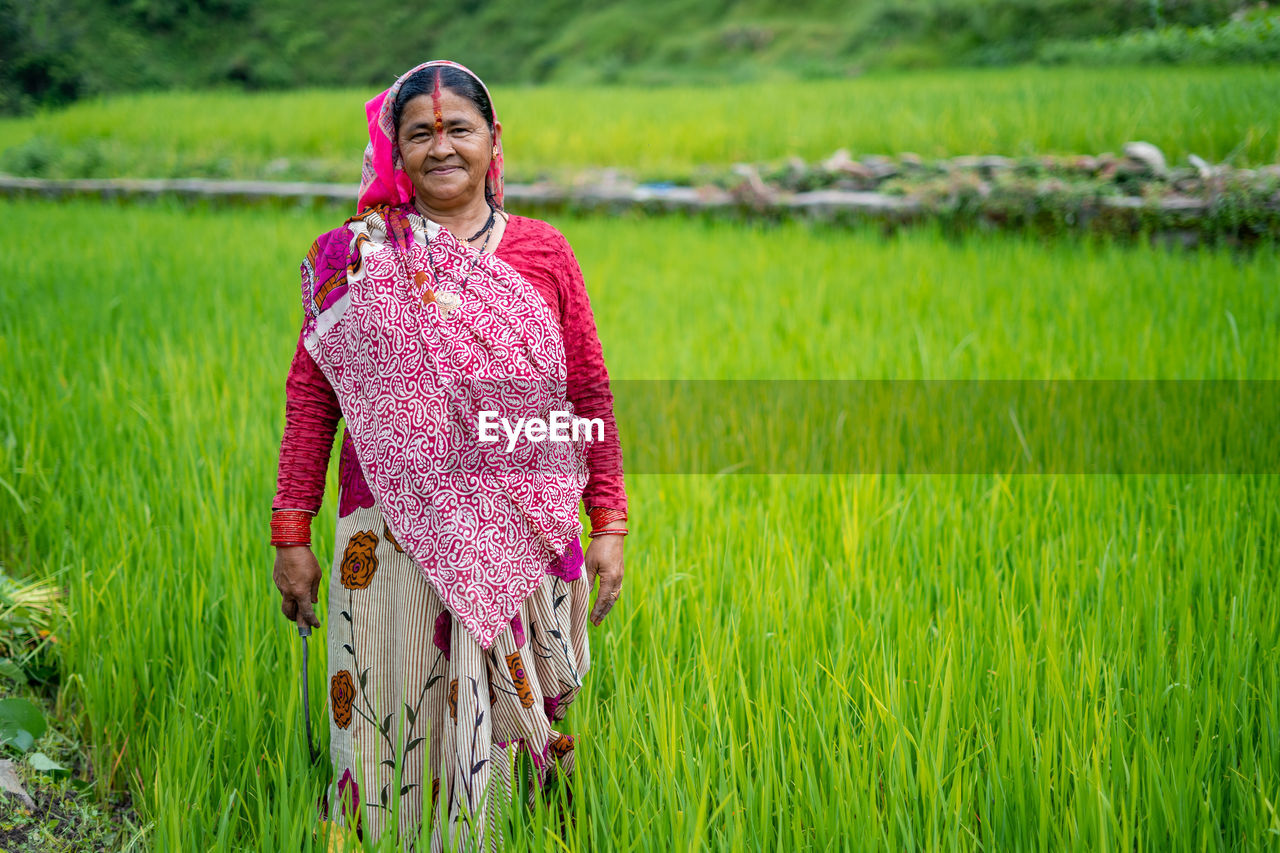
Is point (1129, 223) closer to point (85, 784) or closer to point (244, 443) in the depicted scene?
point (244, 443)

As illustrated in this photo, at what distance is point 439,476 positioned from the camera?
3.74 ft

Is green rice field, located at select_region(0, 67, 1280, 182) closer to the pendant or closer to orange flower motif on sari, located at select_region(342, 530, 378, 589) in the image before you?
the pendant

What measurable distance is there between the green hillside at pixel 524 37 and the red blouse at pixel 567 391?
9452mm

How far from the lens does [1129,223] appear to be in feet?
16.4

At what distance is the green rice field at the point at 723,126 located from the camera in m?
5.88

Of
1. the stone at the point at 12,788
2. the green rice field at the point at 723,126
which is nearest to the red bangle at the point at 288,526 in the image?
the stone at the point at 12,788

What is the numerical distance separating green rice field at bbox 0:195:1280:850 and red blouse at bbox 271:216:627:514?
372 millimetres

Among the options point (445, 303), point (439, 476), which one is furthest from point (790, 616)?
point (445, 303)

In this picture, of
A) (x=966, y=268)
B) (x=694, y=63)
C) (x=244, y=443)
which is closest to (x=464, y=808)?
(x=244, y=443)

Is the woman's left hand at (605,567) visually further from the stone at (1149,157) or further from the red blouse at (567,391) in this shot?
the stone at (1149,157)

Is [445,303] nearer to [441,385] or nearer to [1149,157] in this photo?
[441,385]

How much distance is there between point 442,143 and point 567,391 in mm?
373

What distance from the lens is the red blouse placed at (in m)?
1.21

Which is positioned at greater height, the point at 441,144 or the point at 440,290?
the point at 441,144
